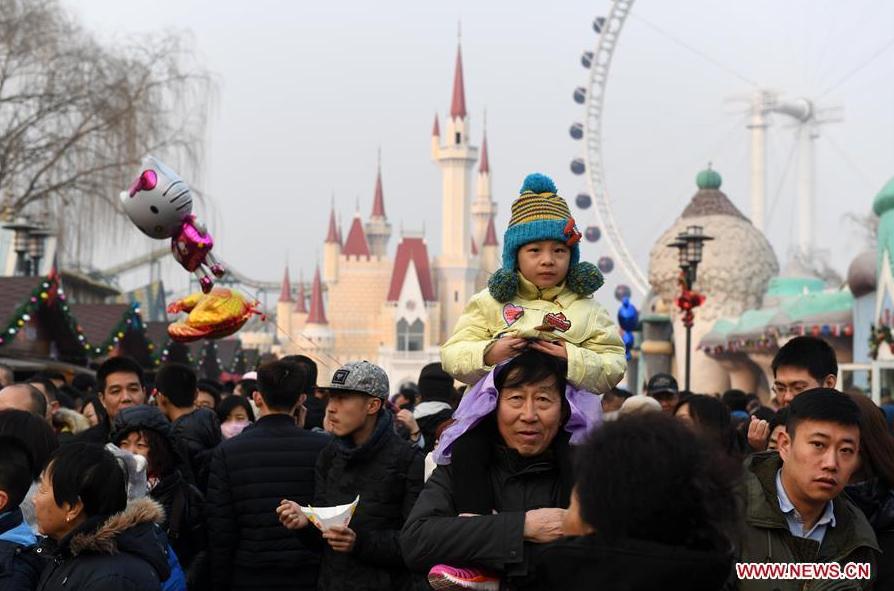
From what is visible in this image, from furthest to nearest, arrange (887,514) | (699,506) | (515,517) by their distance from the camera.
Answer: (887,514) < (515,517) < (699,506)

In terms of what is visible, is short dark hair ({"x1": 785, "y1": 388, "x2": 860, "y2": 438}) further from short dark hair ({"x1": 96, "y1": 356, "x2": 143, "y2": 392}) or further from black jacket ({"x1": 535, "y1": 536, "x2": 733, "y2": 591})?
short dark hair ({"x1": 96, "y1": 356, "x2": 143, "y2": 392})

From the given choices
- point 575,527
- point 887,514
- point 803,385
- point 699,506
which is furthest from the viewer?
point 803,385

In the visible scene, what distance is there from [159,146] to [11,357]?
16.9 ft

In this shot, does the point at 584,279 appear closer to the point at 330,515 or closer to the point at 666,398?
the point at 330,515

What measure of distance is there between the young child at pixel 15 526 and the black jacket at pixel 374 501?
1055 mm

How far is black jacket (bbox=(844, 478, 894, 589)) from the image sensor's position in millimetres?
3602

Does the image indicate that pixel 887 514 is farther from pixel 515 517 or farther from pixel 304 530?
pixel 304 530

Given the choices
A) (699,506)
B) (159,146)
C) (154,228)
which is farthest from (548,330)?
(159,146)

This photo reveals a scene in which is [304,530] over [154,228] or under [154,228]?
under

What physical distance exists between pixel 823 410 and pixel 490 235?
286 ft

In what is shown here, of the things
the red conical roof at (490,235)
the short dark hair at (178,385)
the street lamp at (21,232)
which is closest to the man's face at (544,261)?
the short dark hair at (178,385)

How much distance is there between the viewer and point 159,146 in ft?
67.3

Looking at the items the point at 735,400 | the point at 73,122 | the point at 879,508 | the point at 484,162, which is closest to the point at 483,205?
the point at 484,162

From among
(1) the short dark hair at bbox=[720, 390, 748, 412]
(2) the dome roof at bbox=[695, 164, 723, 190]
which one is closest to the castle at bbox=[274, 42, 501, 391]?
(2) the dome roof at bbox=[695, 164, 723, 190]
